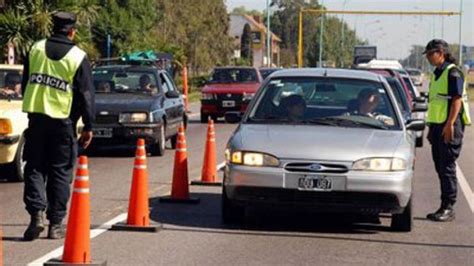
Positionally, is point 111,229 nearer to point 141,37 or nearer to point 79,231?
point 79,231

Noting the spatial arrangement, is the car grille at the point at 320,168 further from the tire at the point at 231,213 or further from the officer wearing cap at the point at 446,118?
the officer wearing cap at the point at 446,118

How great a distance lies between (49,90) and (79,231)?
5.69 feet

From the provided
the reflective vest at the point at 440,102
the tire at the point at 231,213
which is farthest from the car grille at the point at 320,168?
the reflective vest at the point at 440,102

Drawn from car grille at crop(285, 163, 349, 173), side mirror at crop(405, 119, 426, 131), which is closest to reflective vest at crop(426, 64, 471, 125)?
side mirror at crop(405, 119, 426, 131)

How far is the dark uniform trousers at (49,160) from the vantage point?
9.19 metres

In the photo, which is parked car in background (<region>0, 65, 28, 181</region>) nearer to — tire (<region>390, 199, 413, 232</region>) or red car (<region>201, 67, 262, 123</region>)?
tire (<region>390, 199, 413, 232</region>)

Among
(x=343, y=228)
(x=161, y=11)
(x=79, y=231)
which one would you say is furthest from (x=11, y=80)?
(x=161, y=11)

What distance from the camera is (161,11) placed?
59188 mm

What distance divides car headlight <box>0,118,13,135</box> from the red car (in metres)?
17.1

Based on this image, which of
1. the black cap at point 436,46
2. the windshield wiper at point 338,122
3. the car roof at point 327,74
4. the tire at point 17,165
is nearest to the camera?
the windshield wiper at point 338,122

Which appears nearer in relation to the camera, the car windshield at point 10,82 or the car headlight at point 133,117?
the car windshield at point 10,82

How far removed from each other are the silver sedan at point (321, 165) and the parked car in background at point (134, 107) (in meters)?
7.15

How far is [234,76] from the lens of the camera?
3192cm

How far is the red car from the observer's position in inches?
1204
